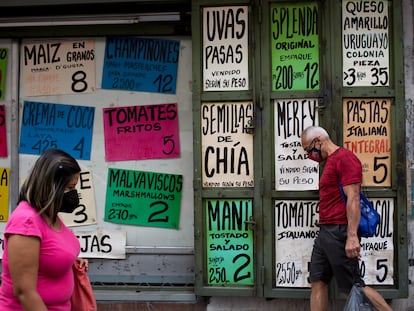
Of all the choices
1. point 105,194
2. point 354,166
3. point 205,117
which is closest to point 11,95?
point 105,194

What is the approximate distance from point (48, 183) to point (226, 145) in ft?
9.11

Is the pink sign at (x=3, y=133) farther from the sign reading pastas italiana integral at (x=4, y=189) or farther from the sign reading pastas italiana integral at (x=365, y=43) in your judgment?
the sign reading pastas italiana integral at (x=365, y=43)

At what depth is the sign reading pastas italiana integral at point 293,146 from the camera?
5371 mm

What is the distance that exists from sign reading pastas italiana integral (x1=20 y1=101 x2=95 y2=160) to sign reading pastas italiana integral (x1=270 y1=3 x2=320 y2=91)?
72.6 inches

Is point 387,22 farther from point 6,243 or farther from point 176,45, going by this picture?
point 6,243

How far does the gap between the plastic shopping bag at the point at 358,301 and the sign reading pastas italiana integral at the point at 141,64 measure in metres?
2.51

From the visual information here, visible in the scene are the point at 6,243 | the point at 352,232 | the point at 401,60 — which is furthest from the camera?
the point at 401,60

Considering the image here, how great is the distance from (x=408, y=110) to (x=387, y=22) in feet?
2.57

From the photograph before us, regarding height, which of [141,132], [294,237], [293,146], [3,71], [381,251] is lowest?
[381,251]

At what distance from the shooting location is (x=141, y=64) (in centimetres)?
597

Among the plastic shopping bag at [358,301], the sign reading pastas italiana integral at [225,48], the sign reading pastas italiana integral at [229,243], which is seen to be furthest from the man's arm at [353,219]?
the sign reading pastas italiana integral at [225,48]

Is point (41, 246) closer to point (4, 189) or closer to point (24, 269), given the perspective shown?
point (24, 269)

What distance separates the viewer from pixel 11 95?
609cm

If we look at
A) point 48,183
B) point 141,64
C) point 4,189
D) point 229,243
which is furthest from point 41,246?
point 4,189
